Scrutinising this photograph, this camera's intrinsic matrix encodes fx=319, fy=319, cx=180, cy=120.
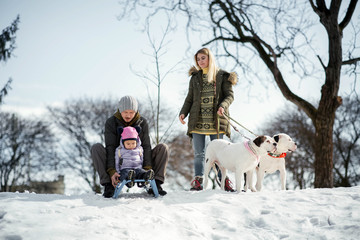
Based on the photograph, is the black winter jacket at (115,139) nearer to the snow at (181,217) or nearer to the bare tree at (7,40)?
the snow at (181,217)

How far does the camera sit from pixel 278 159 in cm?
569

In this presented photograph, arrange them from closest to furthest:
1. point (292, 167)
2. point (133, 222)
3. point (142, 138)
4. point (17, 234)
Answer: point (17, 234) < point (133, 222) < point (142, 138) < point (292, 167)

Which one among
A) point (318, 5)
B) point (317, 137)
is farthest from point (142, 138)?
point (318, 5)

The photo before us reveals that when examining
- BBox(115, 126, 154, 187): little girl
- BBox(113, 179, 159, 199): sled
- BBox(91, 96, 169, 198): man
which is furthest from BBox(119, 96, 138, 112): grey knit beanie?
BBox(113, 179, 159, 199): sled

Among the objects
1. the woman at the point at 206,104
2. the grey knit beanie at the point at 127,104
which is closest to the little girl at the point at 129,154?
the grey knit beanie at the point at 127,104

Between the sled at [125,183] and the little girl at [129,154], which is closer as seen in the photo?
the sled at [125,183]

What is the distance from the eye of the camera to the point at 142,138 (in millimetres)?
4965

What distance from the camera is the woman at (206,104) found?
580cm

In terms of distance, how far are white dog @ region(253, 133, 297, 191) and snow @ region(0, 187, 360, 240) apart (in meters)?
0.77

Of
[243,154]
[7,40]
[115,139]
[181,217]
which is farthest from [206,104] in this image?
[7,40]

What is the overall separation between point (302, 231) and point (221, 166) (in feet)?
6.61

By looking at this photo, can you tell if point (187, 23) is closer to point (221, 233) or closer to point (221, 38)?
point (221, 38)

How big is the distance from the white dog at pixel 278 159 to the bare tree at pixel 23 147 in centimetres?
1908

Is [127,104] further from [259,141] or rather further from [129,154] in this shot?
[259,141]
